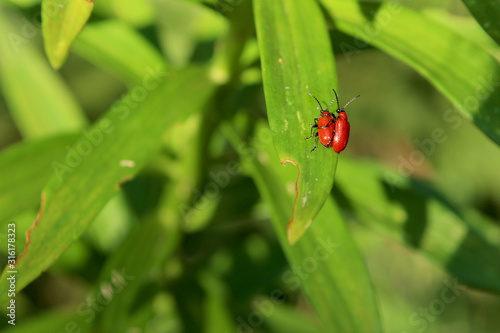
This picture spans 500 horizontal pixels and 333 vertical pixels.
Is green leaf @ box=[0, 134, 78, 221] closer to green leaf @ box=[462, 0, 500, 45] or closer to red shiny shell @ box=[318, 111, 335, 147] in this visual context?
red shiny shell @ box=[318, 111, 335, 147]

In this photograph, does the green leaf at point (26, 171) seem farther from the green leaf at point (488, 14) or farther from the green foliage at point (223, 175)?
the green leaf at point (488, 14)

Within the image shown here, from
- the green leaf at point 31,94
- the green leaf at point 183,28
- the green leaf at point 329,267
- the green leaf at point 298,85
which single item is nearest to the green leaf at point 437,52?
the green leaf at point 298,85

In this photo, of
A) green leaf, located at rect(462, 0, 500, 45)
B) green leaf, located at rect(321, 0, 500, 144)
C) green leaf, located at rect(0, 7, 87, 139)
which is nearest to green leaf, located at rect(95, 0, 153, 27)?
green leaf, located at rect(0, 7, 87, 139)

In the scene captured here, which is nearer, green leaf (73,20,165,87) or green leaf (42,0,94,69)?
green leaf (42,0,94,69)

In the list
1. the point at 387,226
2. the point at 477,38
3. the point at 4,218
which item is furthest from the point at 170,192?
the point at 477,38

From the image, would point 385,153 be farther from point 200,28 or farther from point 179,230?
point 179,230

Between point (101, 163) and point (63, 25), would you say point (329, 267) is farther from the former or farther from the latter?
point (63, 25)
